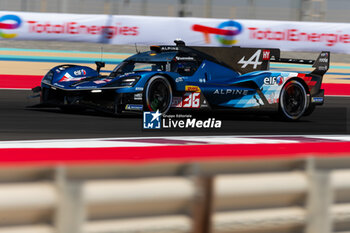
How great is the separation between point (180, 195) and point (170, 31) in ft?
45.4

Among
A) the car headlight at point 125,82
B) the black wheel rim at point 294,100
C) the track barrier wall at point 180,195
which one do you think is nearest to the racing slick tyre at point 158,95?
the car headlight at point 125,82

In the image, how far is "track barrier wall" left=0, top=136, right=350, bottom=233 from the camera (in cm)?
285

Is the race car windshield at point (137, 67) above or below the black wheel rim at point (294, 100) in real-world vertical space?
above

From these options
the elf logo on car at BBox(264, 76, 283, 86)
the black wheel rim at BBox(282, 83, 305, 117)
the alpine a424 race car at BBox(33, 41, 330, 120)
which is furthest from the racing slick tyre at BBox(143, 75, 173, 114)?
the black wheel rim at BBox(282, 83, 305, 117)

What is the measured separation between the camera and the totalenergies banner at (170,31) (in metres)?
16.4

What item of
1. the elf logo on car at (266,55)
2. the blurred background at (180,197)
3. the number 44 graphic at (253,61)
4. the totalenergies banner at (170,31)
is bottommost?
the blurred background at (180,197)

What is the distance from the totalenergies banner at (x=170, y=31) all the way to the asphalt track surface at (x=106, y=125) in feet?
18.7

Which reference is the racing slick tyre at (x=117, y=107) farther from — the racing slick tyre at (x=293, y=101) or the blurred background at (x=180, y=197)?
the blurred background at (x=180, y=197)

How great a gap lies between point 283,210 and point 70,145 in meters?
4.04

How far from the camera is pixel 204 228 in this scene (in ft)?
10.5

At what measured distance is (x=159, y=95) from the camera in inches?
356

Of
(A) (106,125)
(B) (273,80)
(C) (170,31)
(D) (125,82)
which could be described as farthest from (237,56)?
(C) (170,31)

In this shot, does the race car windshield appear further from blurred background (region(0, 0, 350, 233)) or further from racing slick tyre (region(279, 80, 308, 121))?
blurred background (region(0, 0, 350, 233))

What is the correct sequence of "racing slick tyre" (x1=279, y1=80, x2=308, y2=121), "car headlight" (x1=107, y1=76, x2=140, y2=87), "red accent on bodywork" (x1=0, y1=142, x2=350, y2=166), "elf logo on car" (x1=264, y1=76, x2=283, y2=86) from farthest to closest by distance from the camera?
"racing slick tyre" (x1=279, y1=80, x2=308, y2=121)
"elf logo on car" (x1=264, y1=76, x2=283, y2=86)
"car headlight" (x1=107, y1=76, x2=140, y2=87)
"red accent on bodywork" (x1=0, y1=142, x2=350, y2=166)
